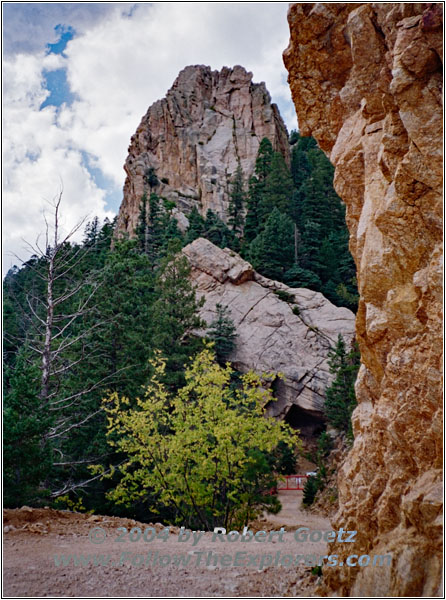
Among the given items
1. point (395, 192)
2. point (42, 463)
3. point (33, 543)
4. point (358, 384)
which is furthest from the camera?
point (42, 463)

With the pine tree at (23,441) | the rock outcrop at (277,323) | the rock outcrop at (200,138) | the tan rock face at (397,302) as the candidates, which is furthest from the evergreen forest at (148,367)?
the rock outcrop at (200,138)

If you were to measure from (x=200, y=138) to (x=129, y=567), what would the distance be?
50914mm

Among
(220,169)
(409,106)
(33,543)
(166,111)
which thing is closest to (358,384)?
(409,106)

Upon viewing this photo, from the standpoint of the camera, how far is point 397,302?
5.19 metres

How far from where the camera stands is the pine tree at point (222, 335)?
25781 millimetres

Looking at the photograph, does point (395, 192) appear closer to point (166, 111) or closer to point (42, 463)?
point (42, 463)

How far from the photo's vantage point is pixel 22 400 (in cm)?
951

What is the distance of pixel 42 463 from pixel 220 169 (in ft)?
146

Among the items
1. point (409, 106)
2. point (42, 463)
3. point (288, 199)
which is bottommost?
point (42, 463)

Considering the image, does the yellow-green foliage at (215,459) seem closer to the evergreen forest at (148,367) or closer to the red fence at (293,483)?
the evergreen forest at (148,367)

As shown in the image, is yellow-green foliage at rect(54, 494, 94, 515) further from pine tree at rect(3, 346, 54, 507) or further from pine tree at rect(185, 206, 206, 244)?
pine tree at rect(185, 206, 206, 244)

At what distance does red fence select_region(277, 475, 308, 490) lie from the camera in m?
20.7

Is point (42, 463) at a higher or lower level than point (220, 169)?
lower

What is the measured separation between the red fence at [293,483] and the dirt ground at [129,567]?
38.1 feet
